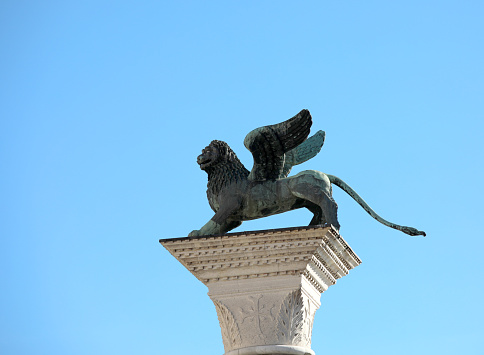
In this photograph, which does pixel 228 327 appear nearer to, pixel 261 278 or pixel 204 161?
pixel 261 278

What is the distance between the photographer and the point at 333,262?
1085 cm

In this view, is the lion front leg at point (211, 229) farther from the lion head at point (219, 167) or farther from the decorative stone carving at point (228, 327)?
the decorative stone carving at point (228, 327)

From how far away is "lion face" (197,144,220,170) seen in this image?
1130 cm

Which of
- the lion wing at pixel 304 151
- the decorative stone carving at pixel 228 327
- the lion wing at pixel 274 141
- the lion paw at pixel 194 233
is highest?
the lion wing at pixel 304 151

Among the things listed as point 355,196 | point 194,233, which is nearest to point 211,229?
point 194,233

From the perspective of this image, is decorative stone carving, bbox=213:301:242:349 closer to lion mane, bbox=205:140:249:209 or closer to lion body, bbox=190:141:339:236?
lion body, bbox=190:141:339:236

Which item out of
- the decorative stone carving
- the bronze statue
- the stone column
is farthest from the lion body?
the decorative stone carving

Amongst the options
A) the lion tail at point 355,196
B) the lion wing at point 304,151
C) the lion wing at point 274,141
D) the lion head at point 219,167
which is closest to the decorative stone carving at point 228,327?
the lion head at point 219,167

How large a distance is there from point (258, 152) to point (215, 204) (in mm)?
888

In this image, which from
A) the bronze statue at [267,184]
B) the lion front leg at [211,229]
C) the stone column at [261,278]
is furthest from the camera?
the lion front leg at [211,229]

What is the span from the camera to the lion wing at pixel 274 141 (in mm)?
10656

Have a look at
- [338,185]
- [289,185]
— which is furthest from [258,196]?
[338,185]

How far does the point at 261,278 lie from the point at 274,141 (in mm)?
1596

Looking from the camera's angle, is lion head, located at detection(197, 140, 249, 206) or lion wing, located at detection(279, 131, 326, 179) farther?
lion wing, located at detection(279, 131, 326, 179)
